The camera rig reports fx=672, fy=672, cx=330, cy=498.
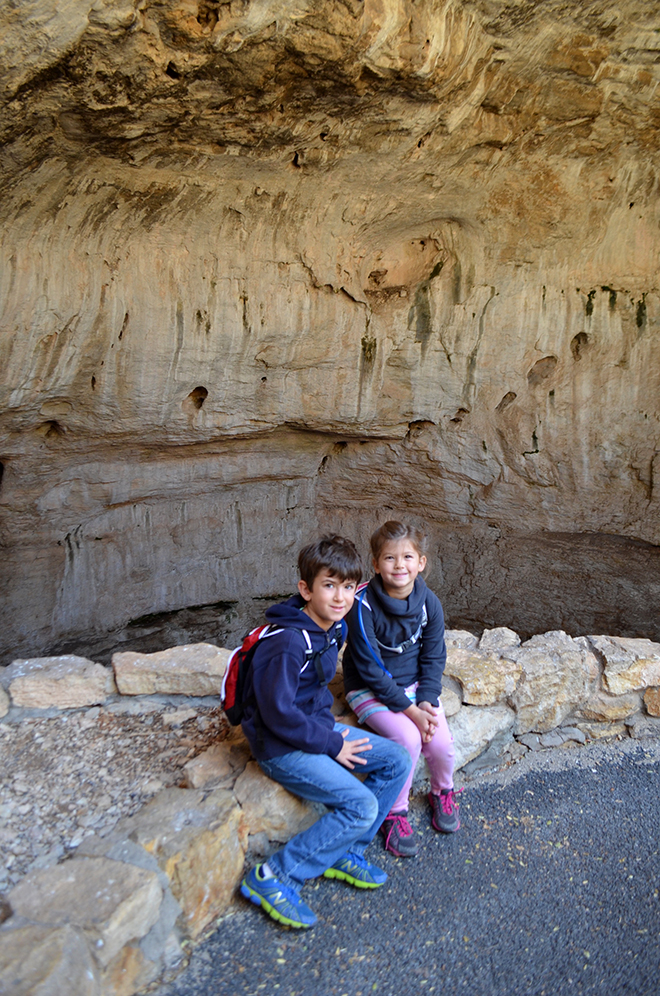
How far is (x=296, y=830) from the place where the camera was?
89.4 inches

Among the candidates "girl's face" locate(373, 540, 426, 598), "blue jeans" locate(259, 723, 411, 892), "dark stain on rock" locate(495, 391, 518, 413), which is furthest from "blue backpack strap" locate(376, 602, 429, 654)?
"dark stain on rock" locate(495, 391, 518, 413)

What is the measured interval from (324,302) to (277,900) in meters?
4.64

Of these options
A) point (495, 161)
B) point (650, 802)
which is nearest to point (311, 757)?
point (650, 802)

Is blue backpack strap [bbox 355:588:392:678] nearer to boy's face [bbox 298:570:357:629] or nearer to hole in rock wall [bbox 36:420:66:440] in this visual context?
boy's face [bbox 298:570:357:629]

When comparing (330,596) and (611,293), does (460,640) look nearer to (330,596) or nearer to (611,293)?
(330,596)

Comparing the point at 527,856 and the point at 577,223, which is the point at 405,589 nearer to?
the point at 527,856

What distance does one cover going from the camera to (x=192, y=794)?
223 cm

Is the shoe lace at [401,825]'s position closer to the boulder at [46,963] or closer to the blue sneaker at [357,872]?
the blue sneaker at [357,872]

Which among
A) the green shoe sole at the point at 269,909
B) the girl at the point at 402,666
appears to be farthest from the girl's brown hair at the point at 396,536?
the green shoe sole at the point at 269,909

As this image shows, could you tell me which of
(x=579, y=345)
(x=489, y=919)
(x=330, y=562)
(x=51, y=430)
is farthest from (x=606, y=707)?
(x=51, y=430)

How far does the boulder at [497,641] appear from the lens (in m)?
3.28

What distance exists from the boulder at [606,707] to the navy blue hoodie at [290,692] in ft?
4.95

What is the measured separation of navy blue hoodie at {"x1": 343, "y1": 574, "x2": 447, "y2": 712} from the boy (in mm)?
218

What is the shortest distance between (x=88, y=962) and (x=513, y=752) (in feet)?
6.40
